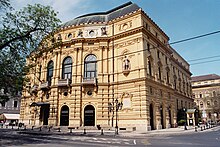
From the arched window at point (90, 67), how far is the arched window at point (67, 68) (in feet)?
10.3

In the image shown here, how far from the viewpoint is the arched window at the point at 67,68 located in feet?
127

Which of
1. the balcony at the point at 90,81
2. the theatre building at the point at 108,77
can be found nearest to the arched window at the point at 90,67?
the theatre building at the point at 108,77

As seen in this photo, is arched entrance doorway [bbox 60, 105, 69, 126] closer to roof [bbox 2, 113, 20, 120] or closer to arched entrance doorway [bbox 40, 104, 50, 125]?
arched entrance doorway [bbox 40, 104, 50, 125]

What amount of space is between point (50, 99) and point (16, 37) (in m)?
20.6

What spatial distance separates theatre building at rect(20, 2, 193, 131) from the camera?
33125mm

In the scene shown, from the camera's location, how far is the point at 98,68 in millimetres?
36875

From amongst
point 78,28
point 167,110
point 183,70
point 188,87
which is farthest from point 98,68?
point 188,87

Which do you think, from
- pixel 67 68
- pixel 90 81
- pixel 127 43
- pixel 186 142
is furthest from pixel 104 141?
pixel 67 68

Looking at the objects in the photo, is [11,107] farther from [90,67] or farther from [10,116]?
[90,67]

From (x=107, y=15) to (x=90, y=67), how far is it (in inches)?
489

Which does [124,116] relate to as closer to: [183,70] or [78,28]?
[78,28]

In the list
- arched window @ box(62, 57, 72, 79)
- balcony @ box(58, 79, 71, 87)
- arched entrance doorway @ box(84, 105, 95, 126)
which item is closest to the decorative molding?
arched window @ box(62, 57, 72, 79)

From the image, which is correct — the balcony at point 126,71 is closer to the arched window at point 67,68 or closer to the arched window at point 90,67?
the arched window at point 90,67

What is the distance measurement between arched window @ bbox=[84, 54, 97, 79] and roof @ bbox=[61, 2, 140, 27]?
8100 millimetres
